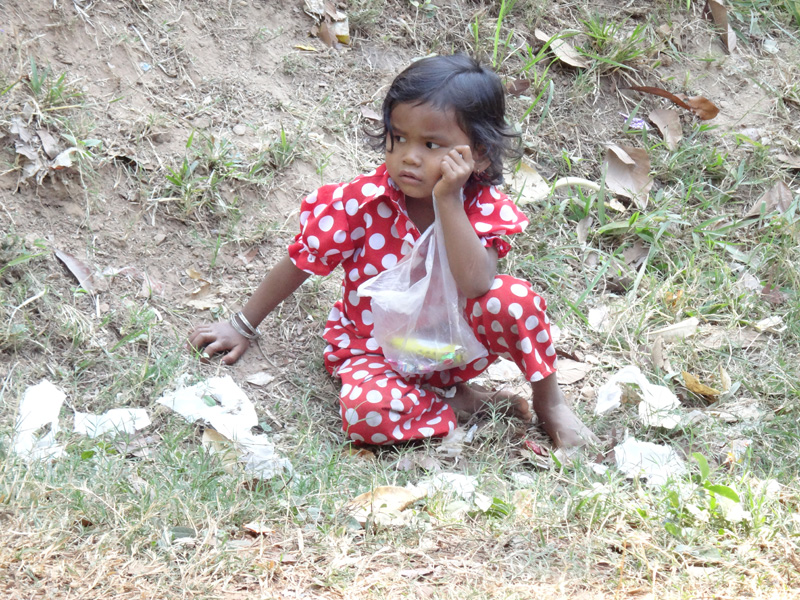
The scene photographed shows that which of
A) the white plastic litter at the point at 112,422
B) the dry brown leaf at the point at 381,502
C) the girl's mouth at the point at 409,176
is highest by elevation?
the girl's mouth at the point at 409,176

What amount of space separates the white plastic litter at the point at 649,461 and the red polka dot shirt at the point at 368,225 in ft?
2.25

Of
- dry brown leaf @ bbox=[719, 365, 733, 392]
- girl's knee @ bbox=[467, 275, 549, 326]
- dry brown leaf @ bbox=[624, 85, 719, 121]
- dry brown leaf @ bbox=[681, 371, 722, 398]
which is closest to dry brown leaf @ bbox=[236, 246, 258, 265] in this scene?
girl's knee @ bbox=[467, 275, 549, 326]

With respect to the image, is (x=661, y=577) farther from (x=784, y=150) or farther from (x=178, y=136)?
(x=784, y=150)

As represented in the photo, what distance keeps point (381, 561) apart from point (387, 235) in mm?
1047

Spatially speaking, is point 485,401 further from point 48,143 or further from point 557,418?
point 48,143

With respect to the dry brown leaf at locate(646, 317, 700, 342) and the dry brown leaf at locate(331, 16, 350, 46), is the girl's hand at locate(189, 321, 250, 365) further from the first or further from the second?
the dry brown leaf at locate(331, 16, 350, 46)

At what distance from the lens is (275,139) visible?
3.40 meters

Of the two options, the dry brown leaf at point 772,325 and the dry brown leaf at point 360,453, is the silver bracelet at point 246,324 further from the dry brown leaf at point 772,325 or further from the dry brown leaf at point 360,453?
the dry brown leaf at point 772,325

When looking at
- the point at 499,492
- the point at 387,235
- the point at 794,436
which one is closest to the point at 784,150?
the point at 794,436

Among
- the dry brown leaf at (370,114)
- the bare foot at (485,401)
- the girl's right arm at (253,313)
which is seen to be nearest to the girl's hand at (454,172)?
the girl's right arm at (253,313)

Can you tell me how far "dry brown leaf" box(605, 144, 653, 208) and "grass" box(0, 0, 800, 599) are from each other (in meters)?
0.07

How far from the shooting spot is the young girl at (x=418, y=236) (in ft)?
7.66

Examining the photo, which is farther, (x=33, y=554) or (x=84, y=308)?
(x=84, y=308)

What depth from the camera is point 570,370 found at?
2996mm
